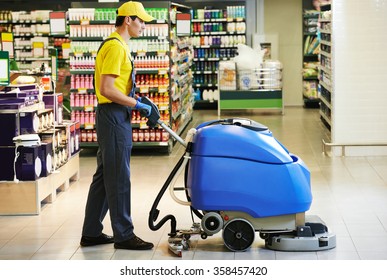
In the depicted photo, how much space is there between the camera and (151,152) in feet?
38.1

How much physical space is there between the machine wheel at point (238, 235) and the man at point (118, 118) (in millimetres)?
596

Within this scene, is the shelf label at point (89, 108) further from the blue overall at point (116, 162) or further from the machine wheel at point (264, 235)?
the machine wheel at point (264, 235)

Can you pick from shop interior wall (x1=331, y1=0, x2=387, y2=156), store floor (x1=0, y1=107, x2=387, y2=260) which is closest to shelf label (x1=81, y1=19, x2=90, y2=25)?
store floor (x1=0, y1=107, x2=387, y2=260)

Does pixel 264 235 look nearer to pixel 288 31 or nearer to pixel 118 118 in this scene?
pixel 118 118

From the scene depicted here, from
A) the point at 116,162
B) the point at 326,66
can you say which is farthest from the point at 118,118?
the point at 326,66

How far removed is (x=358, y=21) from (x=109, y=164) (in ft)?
18.7

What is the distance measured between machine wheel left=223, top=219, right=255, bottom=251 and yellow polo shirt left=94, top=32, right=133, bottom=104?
122 centimetres

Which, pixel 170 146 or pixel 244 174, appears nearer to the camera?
pixel 244 174

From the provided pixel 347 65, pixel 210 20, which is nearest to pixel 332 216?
pixel 347 65

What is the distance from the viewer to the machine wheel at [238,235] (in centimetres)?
586

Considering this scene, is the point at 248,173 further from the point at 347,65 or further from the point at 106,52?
the point at 347,65

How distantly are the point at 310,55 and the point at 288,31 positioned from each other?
2.46 feet

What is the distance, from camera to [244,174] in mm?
5750

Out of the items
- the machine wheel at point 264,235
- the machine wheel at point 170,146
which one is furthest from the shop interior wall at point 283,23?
the machine wheel at point 264,235
